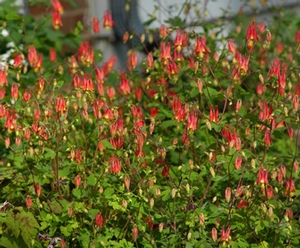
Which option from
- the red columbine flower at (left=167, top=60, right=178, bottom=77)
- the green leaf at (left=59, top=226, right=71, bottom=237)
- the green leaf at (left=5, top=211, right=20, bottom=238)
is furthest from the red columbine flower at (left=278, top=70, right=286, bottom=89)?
the green leaf at (left=5, top=211, right=20, bottom=238)

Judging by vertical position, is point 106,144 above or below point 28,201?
above

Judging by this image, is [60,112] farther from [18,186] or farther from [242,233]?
[242,233]

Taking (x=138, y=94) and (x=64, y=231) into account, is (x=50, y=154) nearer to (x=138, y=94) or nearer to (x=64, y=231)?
(x=64, y=231)

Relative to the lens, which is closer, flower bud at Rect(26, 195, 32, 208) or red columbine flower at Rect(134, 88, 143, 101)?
flower bud at Rect(26, 195, 32, 208)

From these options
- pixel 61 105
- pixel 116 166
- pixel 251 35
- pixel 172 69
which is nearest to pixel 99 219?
pixel 116 166

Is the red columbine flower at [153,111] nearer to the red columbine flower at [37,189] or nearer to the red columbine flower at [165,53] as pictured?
the red columbine flower at [165,53]

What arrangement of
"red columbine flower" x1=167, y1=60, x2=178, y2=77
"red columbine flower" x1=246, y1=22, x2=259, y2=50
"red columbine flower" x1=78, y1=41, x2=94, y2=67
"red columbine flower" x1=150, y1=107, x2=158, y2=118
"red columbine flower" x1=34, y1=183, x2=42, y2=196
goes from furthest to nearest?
"red columbine flower" x1=150, y1=107, x2=158, y2=118, "red columbine flower" x1=78, y1=41, x2=94, y2=67, "red columbine flower" x1=167, y1=60, x2=178, y2=77, "red columbine flower" x1=246, y1=22, x2=259, y2=50, "red columbine flower" x1=34, y1=183, x2=42, y2=196

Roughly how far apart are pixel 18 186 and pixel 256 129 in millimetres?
1214

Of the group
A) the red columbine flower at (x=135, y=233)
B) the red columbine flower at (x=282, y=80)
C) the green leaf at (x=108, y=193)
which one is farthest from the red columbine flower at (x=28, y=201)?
the red columbine flower at (x=282, y=80)

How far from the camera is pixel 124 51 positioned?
804 centimetres

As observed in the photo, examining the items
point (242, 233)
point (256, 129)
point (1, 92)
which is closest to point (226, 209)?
point (242, 233)

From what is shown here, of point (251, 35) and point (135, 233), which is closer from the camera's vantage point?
point (135, 233)

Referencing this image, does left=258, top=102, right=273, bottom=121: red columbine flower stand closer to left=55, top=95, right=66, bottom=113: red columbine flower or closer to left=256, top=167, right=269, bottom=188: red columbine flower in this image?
left=256, top=167, right=269, bottom=188: red columbine flower

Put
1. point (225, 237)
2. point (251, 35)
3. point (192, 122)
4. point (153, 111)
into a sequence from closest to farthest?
point (225, 237), point (192, 122), point (251, 35), point (153, 111)
